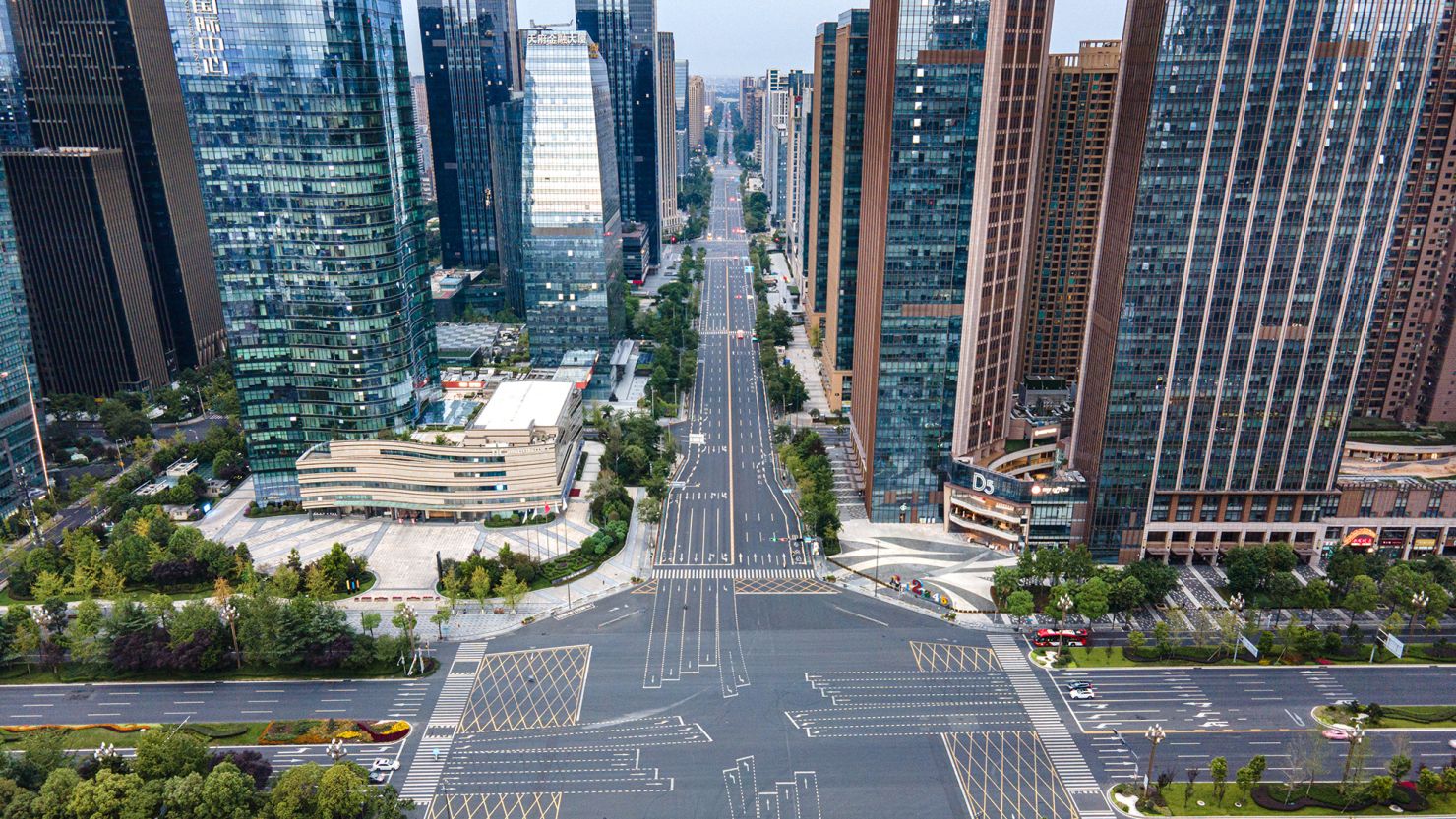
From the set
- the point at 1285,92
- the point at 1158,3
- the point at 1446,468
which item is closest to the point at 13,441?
the point at 1158,3

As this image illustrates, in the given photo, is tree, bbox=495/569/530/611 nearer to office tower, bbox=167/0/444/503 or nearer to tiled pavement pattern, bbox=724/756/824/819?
tiled pavement pattern, bbox=724/756/824/819

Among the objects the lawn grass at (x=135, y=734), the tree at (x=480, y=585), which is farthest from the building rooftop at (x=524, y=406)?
the lawn grass at (x=135, y=734)

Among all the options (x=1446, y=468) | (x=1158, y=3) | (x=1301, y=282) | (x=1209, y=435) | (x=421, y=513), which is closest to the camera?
(x=1158, y=3)

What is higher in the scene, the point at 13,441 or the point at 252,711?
the point at 13,441

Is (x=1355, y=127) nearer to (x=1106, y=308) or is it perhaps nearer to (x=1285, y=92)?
(x=1285, y=92)

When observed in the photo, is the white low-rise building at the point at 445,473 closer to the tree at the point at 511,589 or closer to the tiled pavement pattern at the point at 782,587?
the tree at the point at 511,589

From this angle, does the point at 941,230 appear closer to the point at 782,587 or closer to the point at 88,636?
the point at 782,587
